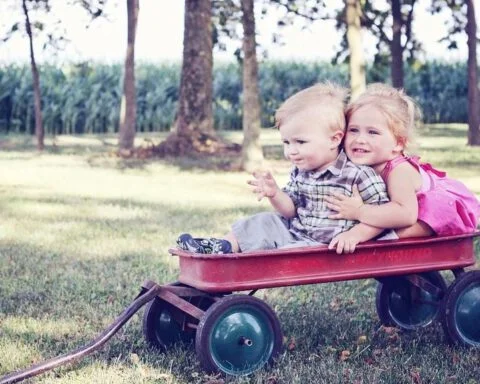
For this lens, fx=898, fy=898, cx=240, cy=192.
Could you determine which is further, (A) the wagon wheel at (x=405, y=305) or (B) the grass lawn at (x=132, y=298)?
(A) the wagon wheel at (x=405, y=305)

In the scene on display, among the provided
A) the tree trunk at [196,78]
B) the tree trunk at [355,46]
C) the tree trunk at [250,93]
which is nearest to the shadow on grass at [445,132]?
the tree trunk at [196,78]

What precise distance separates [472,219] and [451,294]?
1.34ft

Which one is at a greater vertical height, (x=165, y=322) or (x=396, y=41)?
(x=396, y=41)

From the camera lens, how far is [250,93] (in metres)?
12.9

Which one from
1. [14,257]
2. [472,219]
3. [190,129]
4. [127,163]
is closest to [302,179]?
[472,219]

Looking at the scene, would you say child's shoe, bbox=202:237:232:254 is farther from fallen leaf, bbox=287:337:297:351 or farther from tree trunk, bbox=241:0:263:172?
tree trunk, bbox=241:0:263:172

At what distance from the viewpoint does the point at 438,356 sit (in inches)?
171

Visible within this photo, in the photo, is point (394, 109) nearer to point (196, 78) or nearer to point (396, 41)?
point (196, 78)

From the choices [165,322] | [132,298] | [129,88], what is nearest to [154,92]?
[129,88]

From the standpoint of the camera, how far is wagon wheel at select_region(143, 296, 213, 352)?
14.3ft

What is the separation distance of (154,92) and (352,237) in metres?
24.3

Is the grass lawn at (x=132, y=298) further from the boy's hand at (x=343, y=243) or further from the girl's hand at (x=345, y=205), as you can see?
the girl's hand at (x=345, y=205)

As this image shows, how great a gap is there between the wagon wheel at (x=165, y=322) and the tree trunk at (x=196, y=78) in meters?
11.8

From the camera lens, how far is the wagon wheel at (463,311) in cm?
448
